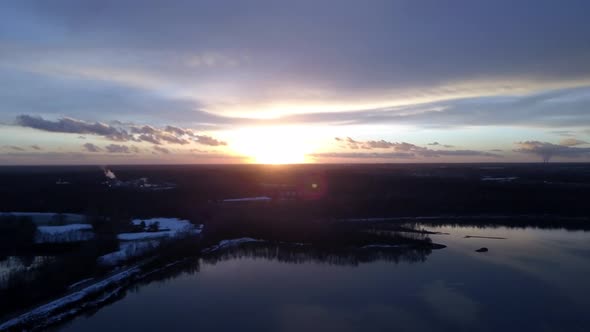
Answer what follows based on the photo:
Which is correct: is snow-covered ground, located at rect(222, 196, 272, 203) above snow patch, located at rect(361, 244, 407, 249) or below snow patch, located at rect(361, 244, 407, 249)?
above

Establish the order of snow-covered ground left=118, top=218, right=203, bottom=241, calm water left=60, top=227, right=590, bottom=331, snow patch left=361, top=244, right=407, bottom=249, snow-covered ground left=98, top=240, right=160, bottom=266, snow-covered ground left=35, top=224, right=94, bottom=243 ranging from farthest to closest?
1. snow-covered ground left=118, top=218, right=203, bottom=241
2. snow-covered ground left=35, top=224, right=94, bottom=243
3. snow patch left=361, top=244, right=407, bottom=249
4. snow-covered ground left=98, top=240, right=160, bottom=266
5. calm water left=60, top=227, right=590, bottom=331

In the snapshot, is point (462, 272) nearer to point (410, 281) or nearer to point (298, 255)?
point (410, 281)

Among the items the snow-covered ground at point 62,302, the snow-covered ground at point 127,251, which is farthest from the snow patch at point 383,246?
the snow-covered ground at point 62,302

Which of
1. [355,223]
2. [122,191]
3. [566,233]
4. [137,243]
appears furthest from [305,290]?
[122,191]

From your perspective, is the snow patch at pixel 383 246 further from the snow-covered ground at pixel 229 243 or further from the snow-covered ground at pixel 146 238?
the snow-covered ground at pixel 146 238

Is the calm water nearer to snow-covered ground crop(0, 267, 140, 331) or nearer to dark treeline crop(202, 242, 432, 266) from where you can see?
dark treeline crop(202, 242, 432, 266)

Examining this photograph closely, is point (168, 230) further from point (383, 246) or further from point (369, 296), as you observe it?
point (369, 296)

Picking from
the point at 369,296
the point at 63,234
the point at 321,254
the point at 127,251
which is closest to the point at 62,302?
the point at 127,251

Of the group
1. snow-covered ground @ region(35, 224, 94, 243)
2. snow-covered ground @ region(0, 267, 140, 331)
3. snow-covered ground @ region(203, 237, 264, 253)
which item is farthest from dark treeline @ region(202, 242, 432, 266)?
snow-covered ground @ region(35, 224, 94, 243)
